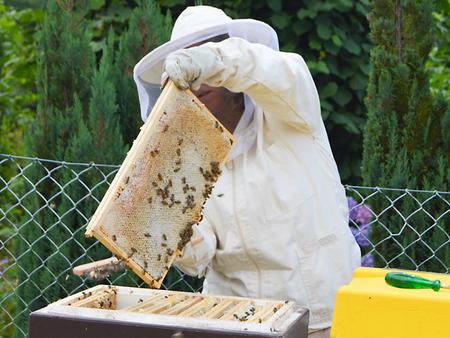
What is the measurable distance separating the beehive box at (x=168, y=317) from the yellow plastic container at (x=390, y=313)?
188 millimetres

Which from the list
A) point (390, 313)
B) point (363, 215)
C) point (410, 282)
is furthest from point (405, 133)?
point (390, 313)

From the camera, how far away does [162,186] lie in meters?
2.31

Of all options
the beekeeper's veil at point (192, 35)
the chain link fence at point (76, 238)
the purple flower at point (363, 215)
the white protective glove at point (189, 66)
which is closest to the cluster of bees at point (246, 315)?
the white protective glove at point (189, 66)

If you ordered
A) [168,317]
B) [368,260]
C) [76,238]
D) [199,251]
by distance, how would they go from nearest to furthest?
[168,317] → [199,251] → [76,238] → [368,260]

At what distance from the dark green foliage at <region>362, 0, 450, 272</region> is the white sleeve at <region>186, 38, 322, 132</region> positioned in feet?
3.16

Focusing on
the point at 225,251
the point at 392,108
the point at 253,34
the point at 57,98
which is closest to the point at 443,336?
the point at 225,251

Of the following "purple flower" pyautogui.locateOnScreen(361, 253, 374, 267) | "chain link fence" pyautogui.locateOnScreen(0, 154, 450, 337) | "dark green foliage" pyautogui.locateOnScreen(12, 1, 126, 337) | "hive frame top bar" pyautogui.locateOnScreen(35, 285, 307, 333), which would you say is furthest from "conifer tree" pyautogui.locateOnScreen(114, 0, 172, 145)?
"hive frame top bar" pyautogui.locateOnScreen(35, 285, 307, 333)

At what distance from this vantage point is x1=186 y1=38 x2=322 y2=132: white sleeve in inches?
93.3

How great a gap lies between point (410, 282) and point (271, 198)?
32.3 inches

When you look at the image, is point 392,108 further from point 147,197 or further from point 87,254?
point 147,197

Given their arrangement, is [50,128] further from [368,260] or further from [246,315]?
[246,315]

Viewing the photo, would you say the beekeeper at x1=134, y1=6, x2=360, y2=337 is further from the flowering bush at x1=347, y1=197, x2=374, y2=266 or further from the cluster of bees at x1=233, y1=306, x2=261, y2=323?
the flowering bush at x1=347, y1=197, x2=374, y2=266

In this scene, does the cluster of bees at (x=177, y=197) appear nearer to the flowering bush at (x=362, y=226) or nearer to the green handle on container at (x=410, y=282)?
the green handle on container at (x=410, y=282)

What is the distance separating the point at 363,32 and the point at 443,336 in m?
3.83
